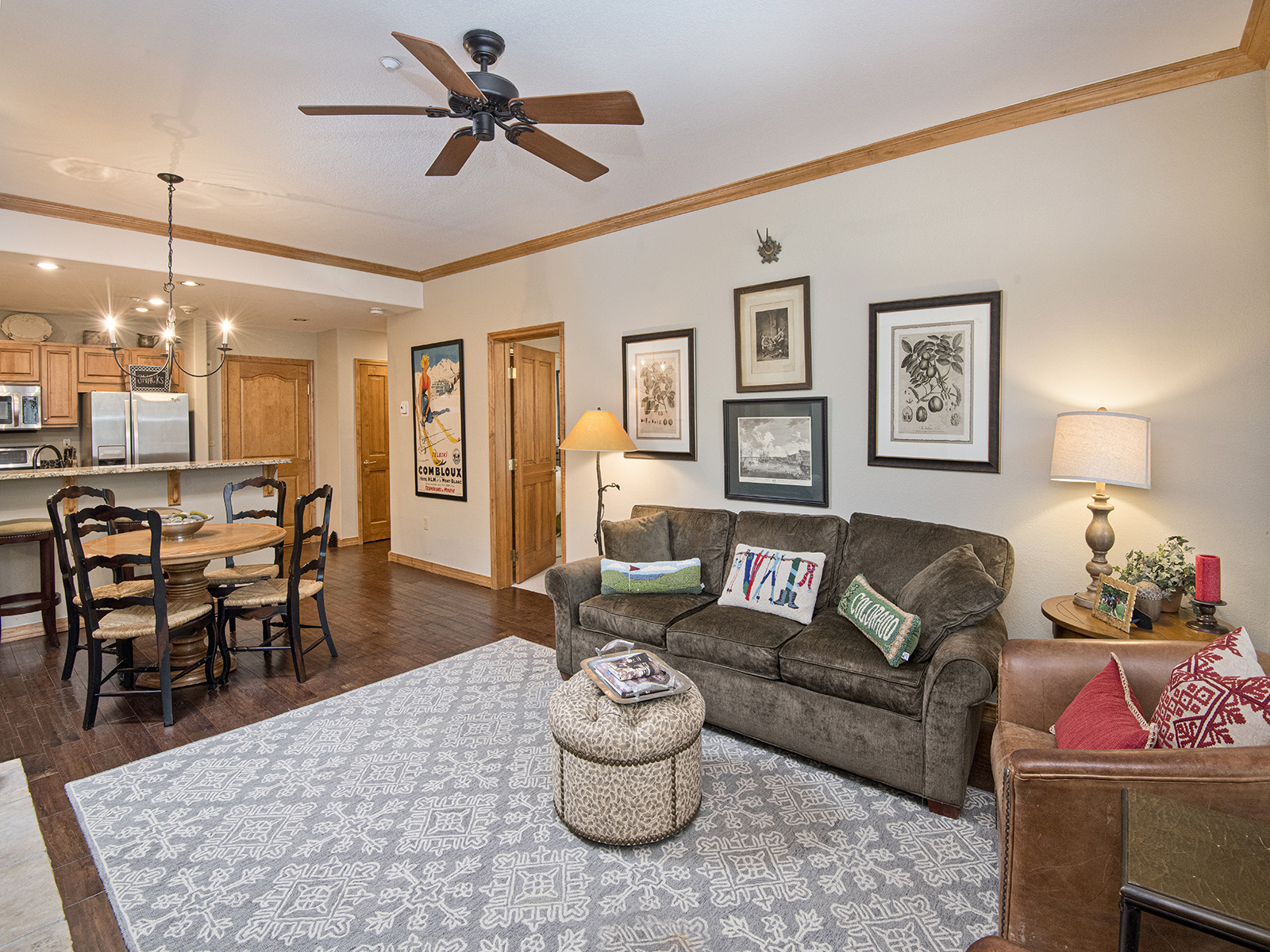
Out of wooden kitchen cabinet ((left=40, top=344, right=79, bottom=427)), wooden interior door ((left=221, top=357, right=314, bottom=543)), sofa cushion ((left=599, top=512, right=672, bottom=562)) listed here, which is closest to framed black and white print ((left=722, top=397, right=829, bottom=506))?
sofa cushion ((left=599, top=512, right=672, bottom=562))

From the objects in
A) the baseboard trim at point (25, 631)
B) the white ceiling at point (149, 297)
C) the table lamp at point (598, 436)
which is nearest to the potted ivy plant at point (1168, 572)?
the table lamp at point (598, 436)

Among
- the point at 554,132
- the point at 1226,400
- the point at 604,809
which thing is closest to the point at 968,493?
the point at 1226,400

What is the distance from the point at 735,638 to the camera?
2783mm

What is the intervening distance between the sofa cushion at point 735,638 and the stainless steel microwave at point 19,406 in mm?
6537

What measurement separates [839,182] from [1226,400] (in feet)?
6.47

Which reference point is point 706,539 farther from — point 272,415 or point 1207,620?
point 272,415

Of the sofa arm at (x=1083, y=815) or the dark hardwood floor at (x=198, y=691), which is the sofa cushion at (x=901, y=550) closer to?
the sofa arm at (x=1083, y=815)

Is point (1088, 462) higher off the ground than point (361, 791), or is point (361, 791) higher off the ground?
point (1088, 462)

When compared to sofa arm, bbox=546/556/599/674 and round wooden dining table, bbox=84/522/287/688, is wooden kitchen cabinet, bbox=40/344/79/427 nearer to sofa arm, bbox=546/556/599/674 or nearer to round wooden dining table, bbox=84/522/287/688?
round wooden dining table, bbox=84/522/287/688

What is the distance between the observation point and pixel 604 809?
208 centimetres

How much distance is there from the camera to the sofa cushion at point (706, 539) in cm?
353

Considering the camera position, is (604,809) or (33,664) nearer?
(604,809)

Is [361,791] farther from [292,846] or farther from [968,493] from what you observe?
[968,493]

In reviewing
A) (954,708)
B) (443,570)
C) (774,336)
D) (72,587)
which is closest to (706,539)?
(774,336)
